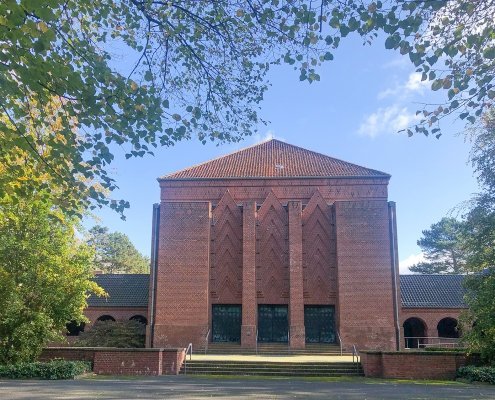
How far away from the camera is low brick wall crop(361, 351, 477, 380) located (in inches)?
659

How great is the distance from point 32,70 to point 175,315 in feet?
77.1

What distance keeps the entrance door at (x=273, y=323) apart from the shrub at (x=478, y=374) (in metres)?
12.8

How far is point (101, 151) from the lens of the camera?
7.27 m

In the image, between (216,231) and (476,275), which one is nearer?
(476,275)

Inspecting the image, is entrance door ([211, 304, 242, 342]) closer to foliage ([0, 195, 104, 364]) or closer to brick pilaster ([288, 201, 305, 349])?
brick pilaster ([288, 201, 305, 349])

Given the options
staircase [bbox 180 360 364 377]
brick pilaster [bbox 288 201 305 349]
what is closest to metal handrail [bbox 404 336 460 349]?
brick pilaster [bbox 288 201 305 349]

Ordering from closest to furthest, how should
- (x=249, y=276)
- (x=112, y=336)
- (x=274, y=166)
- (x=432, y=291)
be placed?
(x=112, y=336) → (x=249, y=276) → (x=274, y=166) → (x=432, y=291)

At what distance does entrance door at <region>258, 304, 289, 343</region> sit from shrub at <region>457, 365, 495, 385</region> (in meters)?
12.8

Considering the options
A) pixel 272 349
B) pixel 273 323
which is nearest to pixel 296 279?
pixel 273 323

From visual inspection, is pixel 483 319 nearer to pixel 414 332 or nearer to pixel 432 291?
pixel 432 291

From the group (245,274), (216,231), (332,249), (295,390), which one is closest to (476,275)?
(295,390)

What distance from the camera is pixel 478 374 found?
50.0ft

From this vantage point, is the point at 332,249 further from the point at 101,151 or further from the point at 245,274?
the point at 101,151

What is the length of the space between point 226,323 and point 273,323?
270 cm
